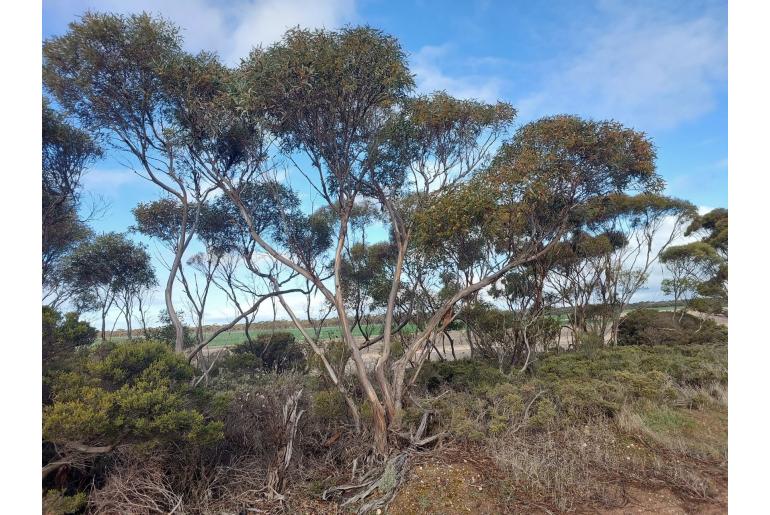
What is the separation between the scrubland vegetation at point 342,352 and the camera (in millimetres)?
5000

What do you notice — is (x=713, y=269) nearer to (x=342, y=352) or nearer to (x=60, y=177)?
(x=342, y=352)

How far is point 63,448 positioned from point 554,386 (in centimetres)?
725

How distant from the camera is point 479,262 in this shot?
370 inches

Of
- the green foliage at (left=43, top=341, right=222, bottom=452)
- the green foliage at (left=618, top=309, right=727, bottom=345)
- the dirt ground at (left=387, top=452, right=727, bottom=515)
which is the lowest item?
the dirt ground at (left=387, top=452, right=727, bottom=515)

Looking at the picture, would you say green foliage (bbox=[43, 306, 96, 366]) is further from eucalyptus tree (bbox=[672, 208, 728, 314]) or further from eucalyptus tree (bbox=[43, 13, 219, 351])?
eucalyptus tree (bbox=[672, 208, 728, 314])

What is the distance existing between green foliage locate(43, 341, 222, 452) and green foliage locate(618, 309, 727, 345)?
524 inches

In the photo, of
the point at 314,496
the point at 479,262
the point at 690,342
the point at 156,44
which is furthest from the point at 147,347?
the point at 690,342

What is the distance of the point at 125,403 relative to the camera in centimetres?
456

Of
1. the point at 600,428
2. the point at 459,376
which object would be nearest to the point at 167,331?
the point at 459,376

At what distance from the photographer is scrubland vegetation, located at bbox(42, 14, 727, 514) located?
5000 mm

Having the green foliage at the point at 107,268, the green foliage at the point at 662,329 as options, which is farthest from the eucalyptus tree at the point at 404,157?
the green foliage at the point at 662,329

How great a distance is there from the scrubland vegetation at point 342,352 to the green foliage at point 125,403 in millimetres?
24

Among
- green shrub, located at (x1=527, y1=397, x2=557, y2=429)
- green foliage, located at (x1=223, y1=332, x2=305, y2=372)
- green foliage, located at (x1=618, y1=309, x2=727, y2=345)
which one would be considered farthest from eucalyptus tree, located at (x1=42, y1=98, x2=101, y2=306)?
green foliage, located at (x1=618, y1=309, x2=727, y2=345)

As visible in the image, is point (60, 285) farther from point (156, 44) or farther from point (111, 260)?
point (156, 44)
